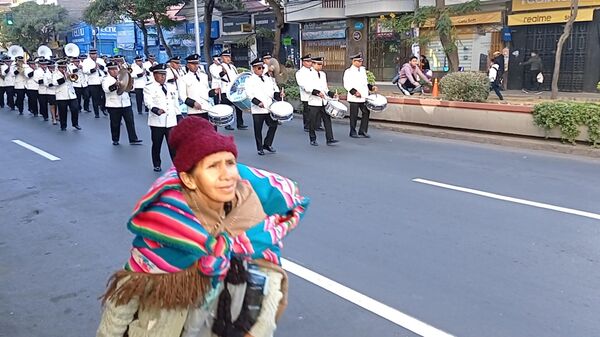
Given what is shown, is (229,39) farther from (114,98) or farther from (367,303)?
(367,303)

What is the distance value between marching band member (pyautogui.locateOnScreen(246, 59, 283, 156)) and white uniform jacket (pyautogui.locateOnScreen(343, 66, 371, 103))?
187cm

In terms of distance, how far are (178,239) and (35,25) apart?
48.1 m

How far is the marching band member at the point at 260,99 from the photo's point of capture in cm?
1030

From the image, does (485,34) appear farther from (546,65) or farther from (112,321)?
(112,321)

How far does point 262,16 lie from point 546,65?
18.3 metres

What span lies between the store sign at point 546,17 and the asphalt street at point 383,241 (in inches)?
439

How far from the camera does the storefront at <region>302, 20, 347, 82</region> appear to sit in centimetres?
2989

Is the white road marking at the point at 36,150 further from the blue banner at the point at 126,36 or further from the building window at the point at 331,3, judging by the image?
the blue banner at the point at 126,36

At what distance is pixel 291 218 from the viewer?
227cm

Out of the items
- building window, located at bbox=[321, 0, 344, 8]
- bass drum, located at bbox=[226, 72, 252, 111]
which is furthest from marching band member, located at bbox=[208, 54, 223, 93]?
building window, located at bbox=[321, 0, 344, 8]

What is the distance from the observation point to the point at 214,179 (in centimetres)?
207

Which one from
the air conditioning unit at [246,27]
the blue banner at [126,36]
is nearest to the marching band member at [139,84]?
the air conditioning unit at [246,27]

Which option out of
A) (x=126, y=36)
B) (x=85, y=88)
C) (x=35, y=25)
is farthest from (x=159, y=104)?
(x=35, y=25)

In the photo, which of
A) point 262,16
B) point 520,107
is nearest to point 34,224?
point 520,107
